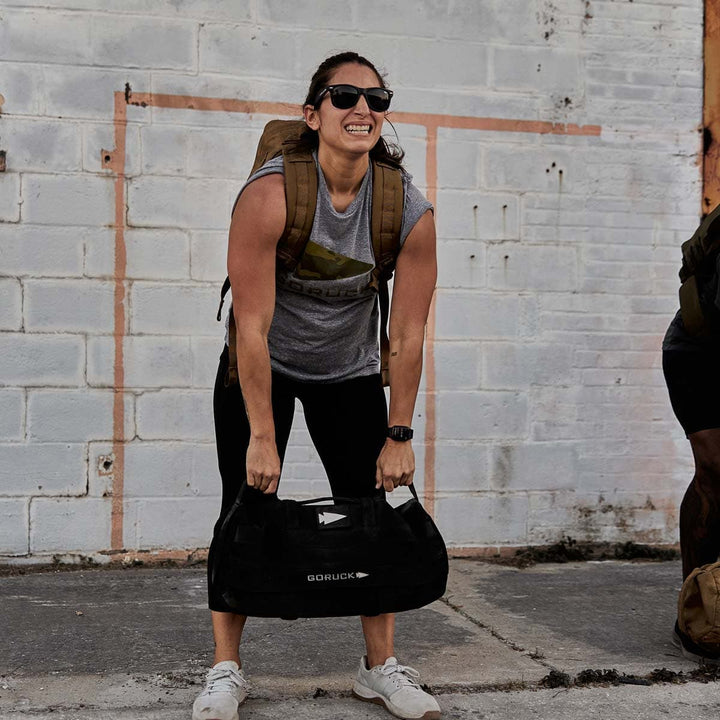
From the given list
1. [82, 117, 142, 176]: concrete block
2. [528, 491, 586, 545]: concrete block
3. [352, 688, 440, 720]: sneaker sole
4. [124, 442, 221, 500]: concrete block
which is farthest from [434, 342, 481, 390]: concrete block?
[352, 688, 440, 720]: sneaker sole

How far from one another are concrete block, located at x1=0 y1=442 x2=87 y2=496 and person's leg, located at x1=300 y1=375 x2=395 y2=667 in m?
2.30

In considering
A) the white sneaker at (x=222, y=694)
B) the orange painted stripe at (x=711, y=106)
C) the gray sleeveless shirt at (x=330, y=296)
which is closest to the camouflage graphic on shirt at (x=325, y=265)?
the gray sleeveless shirt at (x=330, y=296)

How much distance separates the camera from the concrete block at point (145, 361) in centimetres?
503

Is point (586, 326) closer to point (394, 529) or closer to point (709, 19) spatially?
point (709, 19)

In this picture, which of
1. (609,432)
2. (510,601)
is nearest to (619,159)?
(609,432)

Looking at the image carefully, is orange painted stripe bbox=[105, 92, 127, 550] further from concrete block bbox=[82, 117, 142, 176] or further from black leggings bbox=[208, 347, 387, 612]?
black leggings bbox=[208, 347, 387, 612]

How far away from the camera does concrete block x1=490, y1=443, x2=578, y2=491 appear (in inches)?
214

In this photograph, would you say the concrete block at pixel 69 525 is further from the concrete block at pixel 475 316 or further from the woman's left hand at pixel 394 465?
the woman's left hand at pixel 394 465

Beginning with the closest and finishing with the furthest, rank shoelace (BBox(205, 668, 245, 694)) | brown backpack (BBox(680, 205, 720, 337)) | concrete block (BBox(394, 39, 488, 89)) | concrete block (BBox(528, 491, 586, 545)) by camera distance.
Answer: shoelace (BBox(205, 668, 245, 694))
brown backpack (BBox(680, 205, 720, 337))
concrete block (BBox(394, 39, 488, 89))
concrete block (BBox(528, 491, 586, 545))

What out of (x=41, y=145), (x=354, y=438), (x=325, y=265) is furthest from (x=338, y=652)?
(x=41, y=145)

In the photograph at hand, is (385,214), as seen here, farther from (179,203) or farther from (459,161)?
(459,161)

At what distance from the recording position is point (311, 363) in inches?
120

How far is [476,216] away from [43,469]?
2.60 metres

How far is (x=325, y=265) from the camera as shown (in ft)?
9.49
